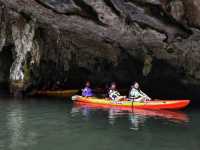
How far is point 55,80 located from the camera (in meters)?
26.8

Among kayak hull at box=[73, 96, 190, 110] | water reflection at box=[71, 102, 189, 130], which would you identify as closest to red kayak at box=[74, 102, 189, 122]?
water reflection at box=[71, 102, 189, 130]

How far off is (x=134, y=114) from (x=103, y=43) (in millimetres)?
5764

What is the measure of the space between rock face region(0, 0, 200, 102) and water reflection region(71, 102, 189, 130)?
3320mm

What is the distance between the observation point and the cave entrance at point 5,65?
86.7 ft

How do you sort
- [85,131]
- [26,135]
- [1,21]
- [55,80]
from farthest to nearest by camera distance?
[55,80] < [1,21] < [85,131] < [26,135]

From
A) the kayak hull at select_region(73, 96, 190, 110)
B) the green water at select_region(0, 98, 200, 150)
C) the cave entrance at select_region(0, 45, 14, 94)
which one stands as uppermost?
the cave entrance at select_region(0, 45, 14, 94)

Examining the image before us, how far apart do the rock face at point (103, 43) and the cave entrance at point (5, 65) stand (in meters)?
0.07

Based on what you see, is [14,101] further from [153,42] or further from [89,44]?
[153,42]

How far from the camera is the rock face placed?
53.7ft

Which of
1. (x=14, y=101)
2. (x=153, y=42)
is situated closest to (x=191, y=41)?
(x=153, y=42)

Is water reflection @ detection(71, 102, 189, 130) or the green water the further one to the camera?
water reflection @ detection(71, 102, 189, 130)

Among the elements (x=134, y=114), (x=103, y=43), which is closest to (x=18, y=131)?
(x=134, y=114)

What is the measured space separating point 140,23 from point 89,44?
5950mm

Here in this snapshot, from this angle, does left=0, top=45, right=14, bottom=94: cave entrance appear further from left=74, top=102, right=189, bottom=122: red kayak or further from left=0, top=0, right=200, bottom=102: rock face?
left=74, top=102, right=189, bottom=122: red kayak
